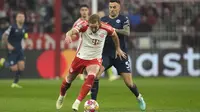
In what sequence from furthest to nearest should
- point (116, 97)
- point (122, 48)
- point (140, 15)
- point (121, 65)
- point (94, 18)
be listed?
point (140, 15), point (116, 97), point (122, 48), point (121, 65), point (94, 18)

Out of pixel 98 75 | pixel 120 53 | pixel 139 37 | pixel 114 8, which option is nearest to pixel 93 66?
pixel 98 75

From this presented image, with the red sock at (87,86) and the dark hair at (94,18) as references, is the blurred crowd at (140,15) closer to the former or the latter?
the red sock at (87,86)

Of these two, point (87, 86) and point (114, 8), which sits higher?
point (114, 8)

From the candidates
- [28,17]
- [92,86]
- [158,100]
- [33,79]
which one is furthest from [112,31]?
[28,17]

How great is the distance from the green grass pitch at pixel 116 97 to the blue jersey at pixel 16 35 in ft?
4.74

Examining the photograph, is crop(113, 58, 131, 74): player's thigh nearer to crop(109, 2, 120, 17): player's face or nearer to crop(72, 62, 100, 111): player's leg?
crop(109, 2, 120, 17): player's face

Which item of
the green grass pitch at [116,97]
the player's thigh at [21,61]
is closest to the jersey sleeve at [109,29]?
the green grass pitch at [116,97]

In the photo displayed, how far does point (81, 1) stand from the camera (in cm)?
2814

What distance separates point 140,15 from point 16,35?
8.26 meters

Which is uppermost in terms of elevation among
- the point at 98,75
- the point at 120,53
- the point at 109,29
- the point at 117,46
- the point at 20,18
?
the point at 109,29

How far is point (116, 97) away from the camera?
694 inches

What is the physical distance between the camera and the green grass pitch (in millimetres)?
14523

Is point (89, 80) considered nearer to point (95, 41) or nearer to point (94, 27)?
point (95, 41)

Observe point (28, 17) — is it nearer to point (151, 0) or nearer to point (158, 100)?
point (151, 0)
